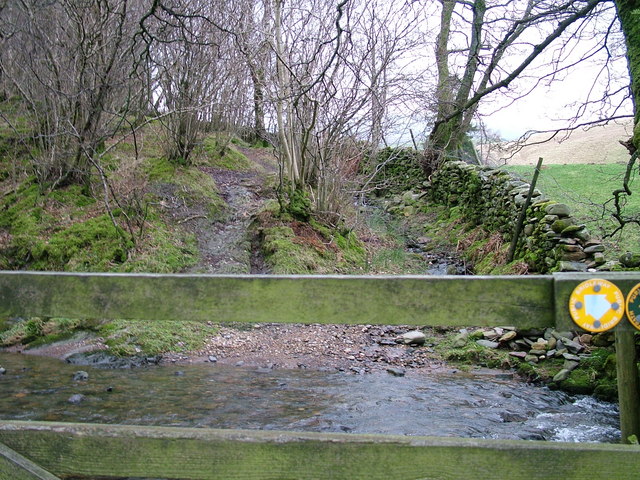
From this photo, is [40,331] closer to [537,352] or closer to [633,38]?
[537,352]

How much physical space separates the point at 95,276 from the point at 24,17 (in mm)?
8594

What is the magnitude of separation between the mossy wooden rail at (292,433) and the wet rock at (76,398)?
Answer: 2267mm

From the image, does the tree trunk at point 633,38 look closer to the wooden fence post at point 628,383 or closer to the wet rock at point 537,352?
the wet rock at point 537,352

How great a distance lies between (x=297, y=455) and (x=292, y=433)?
0.08 meters

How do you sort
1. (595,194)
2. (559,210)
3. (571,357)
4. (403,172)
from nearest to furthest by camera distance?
(571,357)
(559,210)
(595,194)
(403,172)

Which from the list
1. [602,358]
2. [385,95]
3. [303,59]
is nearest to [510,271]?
[602,358]

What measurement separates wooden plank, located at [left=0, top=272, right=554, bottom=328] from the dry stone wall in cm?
502

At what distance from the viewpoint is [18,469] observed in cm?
194

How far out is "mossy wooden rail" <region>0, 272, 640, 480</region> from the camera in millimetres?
1936

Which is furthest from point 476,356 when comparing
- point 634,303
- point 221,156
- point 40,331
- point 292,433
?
point 221,156

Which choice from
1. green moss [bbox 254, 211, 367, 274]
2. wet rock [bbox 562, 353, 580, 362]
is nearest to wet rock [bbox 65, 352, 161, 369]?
green moss [bbox 254, 211, 367, 274]

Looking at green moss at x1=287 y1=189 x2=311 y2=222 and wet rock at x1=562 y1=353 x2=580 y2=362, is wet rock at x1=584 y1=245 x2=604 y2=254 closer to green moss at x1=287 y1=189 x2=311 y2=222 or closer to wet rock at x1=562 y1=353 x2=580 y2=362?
wet rock at x1=562 y1=353 x2=580 y2=362

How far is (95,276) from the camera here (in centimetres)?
236

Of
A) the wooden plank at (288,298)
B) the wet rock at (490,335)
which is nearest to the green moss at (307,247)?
the wet rock at (490,335)
